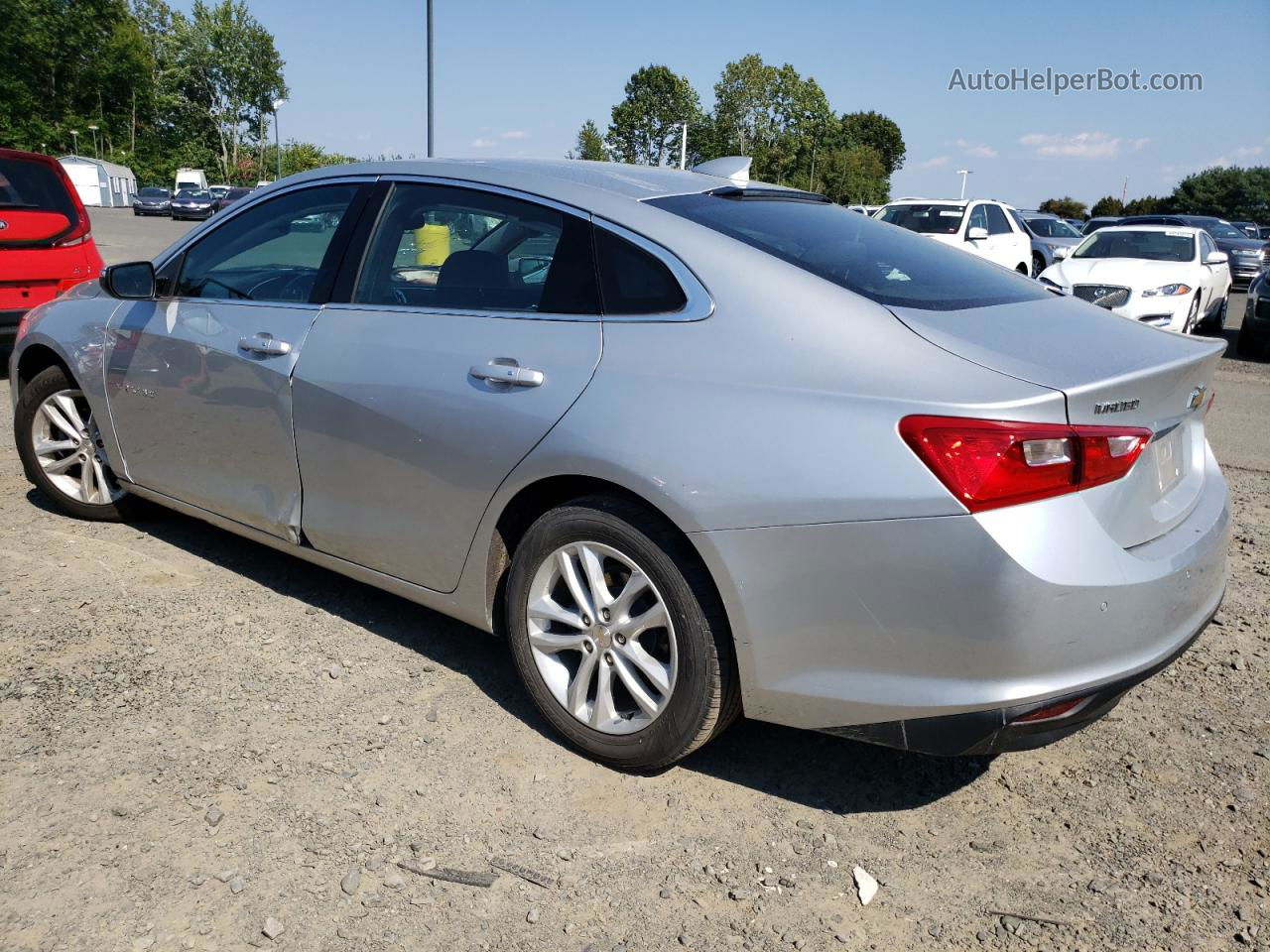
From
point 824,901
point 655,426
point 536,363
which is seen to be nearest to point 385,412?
point 536,363

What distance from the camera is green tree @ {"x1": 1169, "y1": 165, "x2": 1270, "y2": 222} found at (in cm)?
6975

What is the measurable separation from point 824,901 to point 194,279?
10.4 feet

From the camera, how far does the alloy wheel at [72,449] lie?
465cm

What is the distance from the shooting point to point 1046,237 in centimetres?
2361

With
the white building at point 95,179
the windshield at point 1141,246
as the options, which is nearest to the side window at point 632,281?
the windshield at point 1141,246

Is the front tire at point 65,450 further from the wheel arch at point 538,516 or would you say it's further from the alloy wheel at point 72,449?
the wheel arch at point 538,516

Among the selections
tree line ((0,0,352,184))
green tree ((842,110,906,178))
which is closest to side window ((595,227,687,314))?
tree line ((0,0,352,184))

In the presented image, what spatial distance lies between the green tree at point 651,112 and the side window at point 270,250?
89.1 meters

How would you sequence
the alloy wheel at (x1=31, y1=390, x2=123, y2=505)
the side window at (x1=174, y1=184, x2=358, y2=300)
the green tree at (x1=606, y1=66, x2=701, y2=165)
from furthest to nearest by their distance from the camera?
1. the green tree at (x1=606, y1=66, x2=701, y2=165)
2. the alloy wheel at (x1=31, y1=390, x2=123, y2=505)
3. the side window at (x1=174, y1=184, x2=358, y2=300)

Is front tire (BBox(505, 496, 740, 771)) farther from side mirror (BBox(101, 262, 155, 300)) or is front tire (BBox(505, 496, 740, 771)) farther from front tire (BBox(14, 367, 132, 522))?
front tire (BBox(14, 367, 132, 522))

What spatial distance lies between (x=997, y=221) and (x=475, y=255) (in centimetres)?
1622

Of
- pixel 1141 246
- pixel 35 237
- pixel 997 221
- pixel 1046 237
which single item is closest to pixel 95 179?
pixel 1046 237

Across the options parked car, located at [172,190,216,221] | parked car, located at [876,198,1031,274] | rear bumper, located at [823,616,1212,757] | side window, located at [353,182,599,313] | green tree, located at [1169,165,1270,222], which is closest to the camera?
rear bumper, located at [823,616,1212,757]

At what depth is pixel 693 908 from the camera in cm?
239
